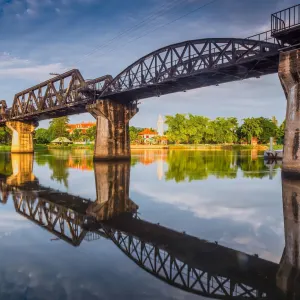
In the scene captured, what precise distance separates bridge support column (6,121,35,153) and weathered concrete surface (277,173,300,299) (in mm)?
83628

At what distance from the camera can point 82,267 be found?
7906 mm

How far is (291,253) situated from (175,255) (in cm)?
306

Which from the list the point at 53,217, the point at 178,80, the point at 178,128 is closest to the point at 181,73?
the point at 178,80

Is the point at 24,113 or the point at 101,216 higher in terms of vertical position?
the point at 24,113

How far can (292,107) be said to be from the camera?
2808 cm

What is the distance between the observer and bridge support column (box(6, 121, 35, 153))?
295 feet

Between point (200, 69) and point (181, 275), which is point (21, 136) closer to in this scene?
point (200, 69)

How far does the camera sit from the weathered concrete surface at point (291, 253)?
678 centimetres

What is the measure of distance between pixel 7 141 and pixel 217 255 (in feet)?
494

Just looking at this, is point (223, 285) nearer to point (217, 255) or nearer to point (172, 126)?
point (217, 255)

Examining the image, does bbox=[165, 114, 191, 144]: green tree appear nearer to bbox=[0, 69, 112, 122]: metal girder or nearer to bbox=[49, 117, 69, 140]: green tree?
bbox=[49, 117, 69, 140]: green tree

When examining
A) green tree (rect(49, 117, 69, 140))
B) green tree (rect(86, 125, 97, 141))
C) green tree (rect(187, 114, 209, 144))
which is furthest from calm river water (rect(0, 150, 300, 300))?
green tree (rect(49, 117, 69, 140))

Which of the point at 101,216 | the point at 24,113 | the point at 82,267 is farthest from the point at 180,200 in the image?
the point at 24,113

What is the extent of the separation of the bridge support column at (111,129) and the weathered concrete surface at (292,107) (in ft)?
99.2
